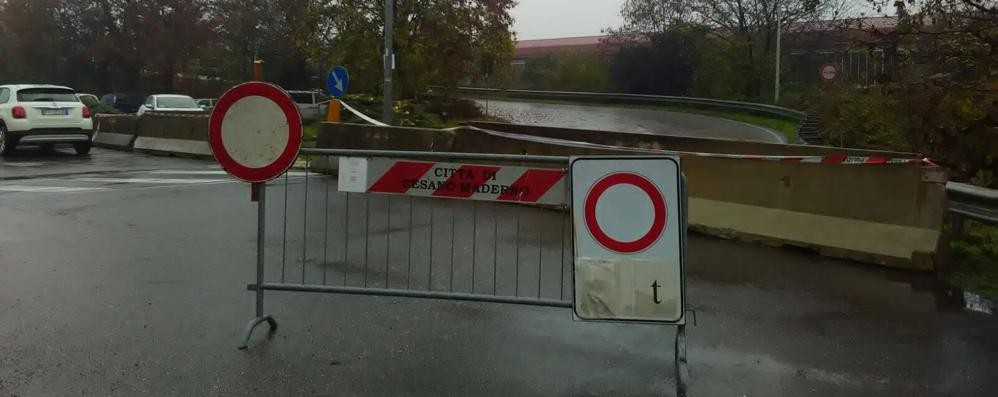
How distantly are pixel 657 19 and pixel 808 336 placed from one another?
5062 cm

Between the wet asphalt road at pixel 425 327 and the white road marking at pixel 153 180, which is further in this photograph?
the white road marking at pixel 153 180

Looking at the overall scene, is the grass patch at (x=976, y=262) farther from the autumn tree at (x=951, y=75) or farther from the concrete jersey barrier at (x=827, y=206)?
the autumn tree at (x=951, y=75)

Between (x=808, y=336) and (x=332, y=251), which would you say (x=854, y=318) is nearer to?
(x=808, y=336)

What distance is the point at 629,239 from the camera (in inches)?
192

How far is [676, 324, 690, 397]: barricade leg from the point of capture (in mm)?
4527

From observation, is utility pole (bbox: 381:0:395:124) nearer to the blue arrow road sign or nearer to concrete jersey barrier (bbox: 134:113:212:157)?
the blue arrow road sign

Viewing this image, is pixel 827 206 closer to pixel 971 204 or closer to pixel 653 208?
pixel 971 204

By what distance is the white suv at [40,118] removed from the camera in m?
18.1

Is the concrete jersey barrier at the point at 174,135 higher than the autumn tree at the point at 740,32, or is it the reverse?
the autumn tree at the point at 740,32

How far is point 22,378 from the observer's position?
4.67 metres

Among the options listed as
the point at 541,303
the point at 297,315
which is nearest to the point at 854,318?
the point at 541,303

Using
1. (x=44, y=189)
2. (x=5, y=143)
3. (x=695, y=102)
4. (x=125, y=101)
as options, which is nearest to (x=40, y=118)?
(x=5, y=143)

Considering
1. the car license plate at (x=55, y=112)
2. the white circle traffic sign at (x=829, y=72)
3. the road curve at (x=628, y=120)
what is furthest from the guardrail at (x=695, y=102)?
the car license plate at (x=55, y=112)

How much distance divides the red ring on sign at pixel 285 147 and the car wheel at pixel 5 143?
1520 centimetres
